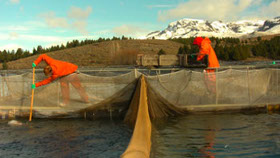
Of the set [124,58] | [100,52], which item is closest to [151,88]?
[124,58]

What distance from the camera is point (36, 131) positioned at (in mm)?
11562

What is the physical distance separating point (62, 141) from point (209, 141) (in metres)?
5.16

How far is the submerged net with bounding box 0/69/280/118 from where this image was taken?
1265 centimetres

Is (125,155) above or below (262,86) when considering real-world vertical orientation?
below

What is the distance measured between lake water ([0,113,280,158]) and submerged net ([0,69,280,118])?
1.84 ft

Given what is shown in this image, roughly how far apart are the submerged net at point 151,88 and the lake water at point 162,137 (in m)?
0.56

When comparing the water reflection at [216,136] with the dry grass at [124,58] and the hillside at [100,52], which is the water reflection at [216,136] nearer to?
the dry grass at [124,58]

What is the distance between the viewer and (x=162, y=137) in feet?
33.6

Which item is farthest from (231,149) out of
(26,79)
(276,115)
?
(26,79)

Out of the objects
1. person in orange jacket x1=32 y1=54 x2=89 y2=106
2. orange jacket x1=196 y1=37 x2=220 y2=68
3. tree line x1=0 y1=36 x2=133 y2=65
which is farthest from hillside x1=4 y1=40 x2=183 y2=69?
person in orange jacket x1=32 y1=54 x2=89 y2=106

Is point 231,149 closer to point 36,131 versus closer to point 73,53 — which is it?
point 36,131

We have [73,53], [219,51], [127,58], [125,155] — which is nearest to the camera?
[125,155]

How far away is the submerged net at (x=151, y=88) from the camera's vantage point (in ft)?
41.5

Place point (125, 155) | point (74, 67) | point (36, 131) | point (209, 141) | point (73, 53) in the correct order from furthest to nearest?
point (73, 53) < point (74, 67) < point (36, 131) < point (209, 141) < point (125, 155)
